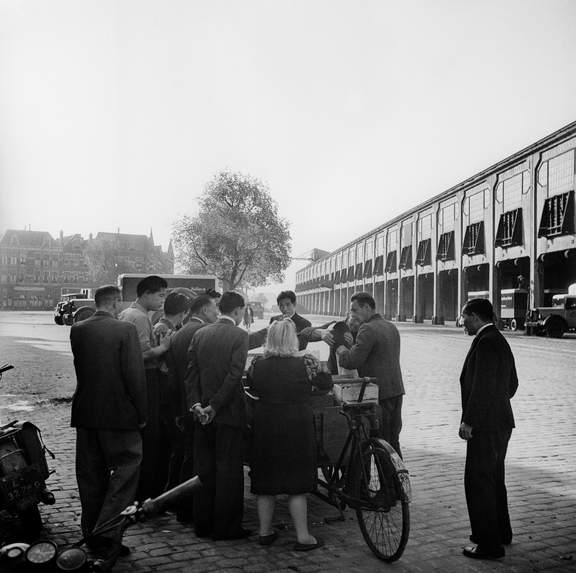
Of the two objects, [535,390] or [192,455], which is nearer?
[192,455]

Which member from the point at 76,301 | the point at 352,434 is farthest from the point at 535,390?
the point at 76,301

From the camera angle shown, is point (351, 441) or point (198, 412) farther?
point (351, 441)

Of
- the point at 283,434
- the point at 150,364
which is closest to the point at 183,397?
the point at 150,364

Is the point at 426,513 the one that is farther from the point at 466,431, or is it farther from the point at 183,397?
the point at 183,397

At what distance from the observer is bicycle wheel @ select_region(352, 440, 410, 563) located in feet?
13.4

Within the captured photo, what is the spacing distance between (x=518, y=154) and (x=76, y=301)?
2911cm

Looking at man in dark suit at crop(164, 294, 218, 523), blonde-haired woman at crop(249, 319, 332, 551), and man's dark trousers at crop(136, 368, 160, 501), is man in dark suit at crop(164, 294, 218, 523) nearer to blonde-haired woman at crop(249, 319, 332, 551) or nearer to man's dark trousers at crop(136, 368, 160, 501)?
man's dark trousers at crop(136, 368, 160, 501)

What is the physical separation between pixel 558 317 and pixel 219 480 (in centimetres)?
2913

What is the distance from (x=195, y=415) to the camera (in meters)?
4.74

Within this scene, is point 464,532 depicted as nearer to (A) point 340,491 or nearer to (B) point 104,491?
(A) point 340,491

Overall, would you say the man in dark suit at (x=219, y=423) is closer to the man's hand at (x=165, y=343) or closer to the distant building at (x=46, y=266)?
the man's hand at (x=165, y=343)

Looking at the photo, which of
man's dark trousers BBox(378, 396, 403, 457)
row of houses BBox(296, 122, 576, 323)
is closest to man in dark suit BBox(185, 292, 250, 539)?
man's dark trousers BBox(378, 396, 403, 457)

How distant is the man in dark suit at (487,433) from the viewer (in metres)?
4.32

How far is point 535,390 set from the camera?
1214 cm
